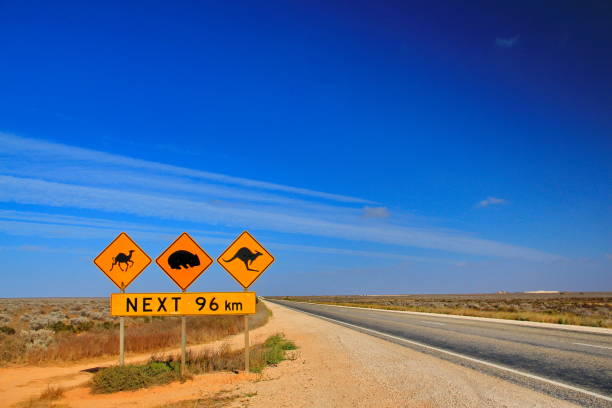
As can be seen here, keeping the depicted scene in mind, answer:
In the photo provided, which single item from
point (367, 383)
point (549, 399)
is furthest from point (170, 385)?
point (549, 399)

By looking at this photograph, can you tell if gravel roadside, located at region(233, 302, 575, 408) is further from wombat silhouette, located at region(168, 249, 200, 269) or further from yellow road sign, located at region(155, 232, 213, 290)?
wombat silhouette, located at region(168, 249, 200, 269)

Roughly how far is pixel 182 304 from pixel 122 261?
1.65m

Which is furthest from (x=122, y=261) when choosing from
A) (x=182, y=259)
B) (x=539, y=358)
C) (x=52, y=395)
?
(x=539, y=358)

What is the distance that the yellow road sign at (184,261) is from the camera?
9688 millimetres

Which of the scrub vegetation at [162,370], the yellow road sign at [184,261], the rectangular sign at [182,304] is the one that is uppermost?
the yellow road sign at [184,261]

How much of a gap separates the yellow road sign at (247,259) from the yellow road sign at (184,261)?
52 cm

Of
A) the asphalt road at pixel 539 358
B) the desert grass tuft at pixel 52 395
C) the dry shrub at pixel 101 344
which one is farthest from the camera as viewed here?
the dry shrub at pixel 101 344

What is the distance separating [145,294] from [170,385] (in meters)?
2.04

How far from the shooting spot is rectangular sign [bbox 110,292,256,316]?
9805 millimetres

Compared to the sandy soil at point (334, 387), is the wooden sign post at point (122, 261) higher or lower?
higher

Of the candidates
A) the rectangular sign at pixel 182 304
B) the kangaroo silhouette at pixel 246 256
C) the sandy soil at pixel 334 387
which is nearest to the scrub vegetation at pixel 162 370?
the sandy soil at pixel 334 387

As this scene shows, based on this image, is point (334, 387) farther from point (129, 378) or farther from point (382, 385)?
point (129, 378)

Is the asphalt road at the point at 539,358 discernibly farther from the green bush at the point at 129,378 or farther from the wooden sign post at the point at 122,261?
the wooden sign post at the point at 122,261

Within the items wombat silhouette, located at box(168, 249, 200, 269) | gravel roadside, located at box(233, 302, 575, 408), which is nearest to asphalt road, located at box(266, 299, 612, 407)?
gravel roadside, located at box(233, 302, 575, 408)
